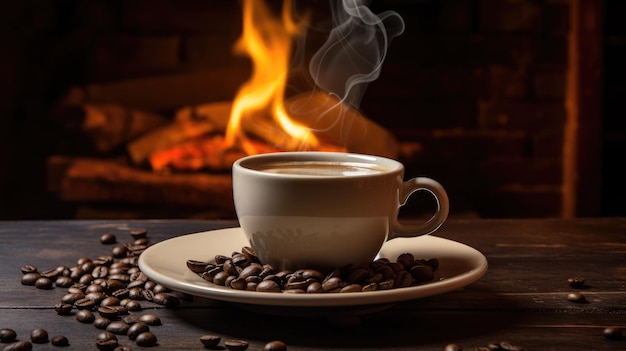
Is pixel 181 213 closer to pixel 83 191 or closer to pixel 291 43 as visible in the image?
pixel 83 191

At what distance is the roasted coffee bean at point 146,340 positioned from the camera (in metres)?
0.75

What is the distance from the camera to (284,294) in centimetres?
76

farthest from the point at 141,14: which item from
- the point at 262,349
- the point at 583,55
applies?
the point at 262,349

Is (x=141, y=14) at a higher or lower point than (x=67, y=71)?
higher

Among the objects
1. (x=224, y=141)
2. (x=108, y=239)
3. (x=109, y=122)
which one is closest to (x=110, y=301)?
(x=108, y=239)

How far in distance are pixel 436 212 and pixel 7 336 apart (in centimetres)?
44

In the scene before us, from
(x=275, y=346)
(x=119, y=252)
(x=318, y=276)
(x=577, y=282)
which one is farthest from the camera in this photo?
(x=119, y=252)

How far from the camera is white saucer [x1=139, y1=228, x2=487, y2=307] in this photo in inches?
29.6

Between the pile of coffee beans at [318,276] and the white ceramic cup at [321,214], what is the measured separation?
0.02 m

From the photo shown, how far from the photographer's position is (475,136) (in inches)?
82.7

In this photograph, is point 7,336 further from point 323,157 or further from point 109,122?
point 109,122

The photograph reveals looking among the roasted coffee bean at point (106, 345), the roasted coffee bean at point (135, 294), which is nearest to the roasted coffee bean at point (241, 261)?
the roasted coffee bean at point (135, 294)

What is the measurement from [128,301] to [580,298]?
45 cm

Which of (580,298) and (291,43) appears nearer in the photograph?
(580,298)
